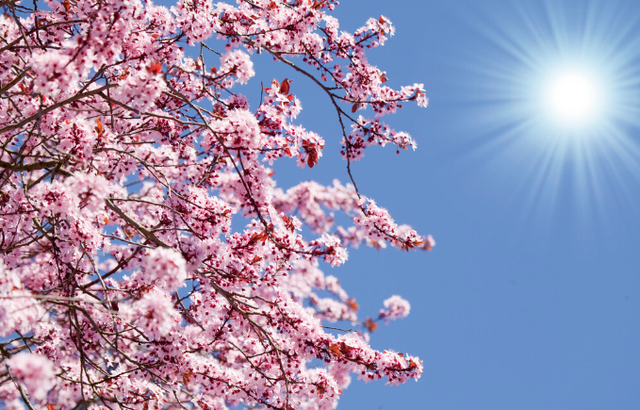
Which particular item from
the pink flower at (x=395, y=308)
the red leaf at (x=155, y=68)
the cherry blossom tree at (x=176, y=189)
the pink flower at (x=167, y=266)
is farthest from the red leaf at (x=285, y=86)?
the pink flower at (x=395, y=308)

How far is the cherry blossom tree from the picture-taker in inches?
139

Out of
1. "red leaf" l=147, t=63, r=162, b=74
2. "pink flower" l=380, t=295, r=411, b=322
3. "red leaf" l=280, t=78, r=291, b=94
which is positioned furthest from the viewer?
"pink flower" l=380, t=295, r=411, b=322

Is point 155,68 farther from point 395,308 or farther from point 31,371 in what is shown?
point 395,308

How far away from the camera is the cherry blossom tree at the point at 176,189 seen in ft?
11.6

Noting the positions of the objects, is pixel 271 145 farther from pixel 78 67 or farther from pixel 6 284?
pixel 6 284

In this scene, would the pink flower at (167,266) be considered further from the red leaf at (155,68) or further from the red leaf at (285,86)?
the red leaf at (285,86)

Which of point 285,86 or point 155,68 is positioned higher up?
point 285,86

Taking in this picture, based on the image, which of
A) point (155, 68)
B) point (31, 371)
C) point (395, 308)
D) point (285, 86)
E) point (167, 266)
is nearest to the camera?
point (31, 371)

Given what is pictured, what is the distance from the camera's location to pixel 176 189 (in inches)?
175

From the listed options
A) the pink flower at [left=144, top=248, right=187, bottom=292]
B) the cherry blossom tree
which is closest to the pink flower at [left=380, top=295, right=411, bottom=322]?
the cherry blossom tree

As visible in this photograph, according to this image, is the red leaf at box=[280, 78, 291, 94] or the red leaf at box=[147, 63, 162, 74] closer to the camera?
the red leaf at box=[147, 63, 162, 74]

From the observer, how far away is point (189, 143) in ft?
18.2

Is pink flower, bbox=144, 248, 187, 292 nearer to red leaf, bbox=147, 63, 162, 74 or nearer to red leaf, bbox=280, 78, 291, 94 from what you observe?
red leaf, bbox=147, 63, 162, 74

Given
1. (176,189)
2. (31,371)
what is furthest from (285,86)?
Result: (31,371)
